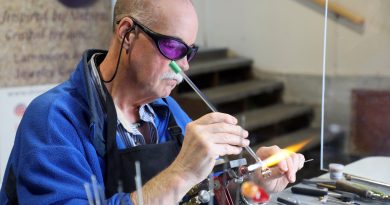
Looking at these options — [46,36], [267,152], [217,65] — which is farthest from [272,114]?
[267,152]

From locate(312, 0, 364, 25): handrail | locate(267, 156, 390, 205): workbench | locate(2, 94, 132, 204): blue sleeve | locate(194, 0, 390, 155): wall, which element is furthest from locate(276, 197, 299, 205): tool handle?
locate(312, 0, 364, 25): handrail

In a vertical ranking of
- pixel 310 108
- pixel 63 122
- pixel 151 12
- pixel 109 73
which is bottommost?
pixel 310 108

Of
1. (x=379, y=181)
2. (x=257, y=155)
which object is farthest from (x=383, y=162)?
(x=257, y=155)

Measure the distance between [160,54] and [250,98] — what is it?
2.65 meters

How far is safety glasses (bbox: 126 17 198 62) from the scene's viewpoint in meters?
1.19

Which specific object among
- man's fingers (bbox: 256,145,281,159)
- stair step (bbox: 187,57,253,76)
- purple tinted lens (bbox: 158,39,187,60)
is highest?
purple tinted lens (bbox: 158,39,187,60)

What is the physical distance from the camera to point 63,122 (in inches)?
45.6

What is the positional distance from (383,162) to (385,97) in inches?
56.4

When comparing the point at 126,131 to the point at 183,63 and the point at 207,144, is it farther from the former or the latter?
the point at 207,144

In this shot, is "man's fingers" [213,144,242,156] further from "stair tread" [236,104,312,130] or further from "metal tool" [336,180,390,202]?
"stair tread" [236,104,312,130]

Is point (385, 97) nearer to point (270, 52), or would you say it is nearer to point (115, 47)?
point (270, 52)

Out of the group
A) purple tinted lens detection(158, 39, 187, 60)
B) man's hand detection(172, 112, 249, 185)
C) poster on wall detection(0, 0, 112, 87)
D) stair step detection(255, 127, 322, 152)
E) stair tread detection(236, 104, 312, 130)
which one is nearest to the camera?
man's hand detection(172, 112, 249, 185)

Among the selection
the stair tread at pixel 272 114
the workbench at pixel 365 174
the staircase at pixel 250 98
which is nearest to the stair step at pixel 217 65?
the staircase at pixel 250 98

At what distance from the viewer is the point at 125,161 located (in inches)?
48.0
